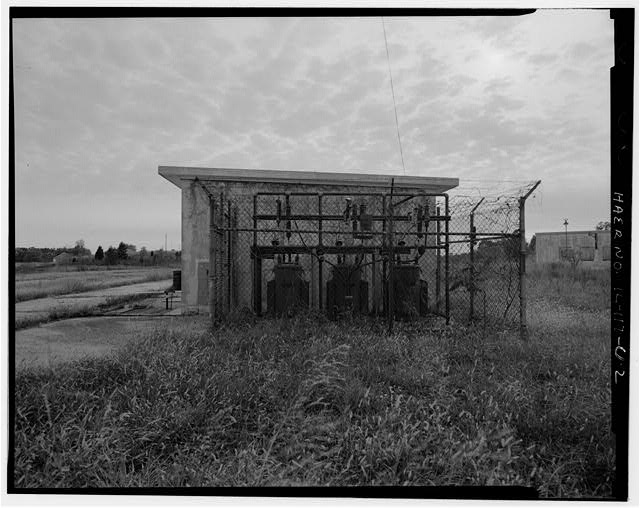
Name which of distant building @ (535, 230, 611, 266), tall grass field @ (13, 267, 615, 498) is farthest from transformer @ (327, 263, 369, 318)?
distant building @ (535, 230, 611, 266)

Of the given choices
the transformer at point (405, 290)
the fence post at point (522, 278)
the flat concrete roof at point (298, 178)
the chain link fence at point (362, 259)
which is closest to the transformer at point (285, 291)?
the chain link fence at point (362, 259)

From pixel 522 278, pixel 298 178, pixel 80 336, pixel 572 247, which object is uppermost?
pixel 298 178

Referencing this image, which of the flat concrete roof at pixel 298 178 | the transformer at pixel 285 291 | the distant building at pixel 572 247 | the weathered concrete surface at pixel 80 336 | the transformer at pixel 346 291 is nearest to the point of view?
the weathered concrete surface at pixel 80 336

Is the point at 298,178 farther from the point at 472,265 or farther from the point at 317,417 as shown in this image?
the point at 317,417

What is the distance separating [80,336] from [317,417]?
426 centimetres

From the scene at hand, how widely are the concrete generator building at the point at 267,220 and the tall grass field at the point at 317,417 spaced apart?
104 inches

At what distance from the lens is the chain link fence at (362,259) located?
5.95 m

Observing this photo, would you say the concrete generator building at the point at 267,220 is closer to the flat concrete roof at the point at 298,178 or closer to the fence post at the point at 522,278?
the flat concrete roof at the point at 298,178

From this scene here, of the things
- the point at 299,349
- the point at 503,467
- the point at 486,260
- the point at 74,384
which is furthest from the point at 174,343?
the point at 486,260

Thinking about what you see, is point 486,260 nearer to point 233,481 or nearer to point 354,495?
point 354,495

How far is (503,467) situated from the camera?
2.51 metres

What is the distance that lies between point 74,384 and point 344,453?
2785mm

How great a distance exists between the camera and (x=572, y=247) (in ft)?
76.3

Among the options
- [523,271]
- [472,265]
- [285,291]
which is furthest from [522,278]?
[285,291]
